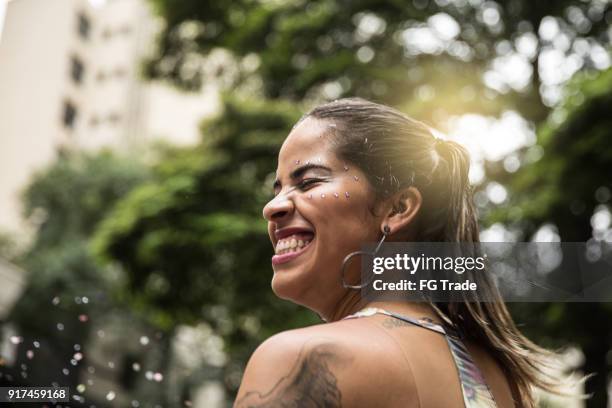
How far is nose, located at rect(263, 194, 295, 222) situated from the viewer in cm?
166

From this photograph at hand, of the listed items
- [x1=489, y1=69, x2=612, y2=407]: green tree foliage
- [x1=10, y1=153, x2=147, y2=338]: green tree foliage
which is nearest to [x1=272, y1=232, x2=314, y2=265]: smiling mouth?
[x1=489, y1=69, x2=612, y2=407]: green tree foliage

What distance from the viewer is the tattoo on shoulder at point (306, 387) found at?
1262mm

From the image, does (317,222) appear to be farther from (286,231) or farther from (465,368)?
(465,368)

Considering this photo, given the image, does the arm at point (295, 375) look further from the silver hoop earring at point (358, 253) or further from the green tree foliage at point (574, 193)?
the green tree foliage at point (574, 193)

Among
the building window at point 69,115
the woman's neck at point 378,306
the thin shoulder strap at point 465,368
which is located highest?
the building window at point 69,115

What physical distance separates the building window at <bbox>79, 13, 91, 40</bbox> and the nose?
3800 cm

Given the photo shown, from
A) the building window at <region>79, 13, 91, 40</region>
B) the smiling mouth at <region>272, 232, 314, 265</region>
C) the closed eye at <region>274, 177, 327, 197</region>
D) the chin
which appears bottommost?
the chin

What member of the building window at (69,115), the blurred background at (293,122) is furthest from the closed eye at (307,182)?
the building window at (69,115)

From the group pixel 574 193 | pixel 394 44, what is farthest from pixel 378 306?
pixel 394 44

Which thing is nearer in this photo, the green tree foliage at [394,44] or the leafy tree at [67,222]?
the green tree foliage at [394,44]

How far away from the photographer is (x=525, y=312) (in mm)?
10570

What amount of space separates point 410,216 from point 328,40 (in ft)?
39.9

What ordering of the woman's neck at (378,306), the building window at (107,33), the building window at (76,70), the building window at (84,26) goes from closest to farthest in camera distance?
the woman's neck at (378,306) → the building window at (76,70) → the building window at (84,26) → the building window at (107,33)

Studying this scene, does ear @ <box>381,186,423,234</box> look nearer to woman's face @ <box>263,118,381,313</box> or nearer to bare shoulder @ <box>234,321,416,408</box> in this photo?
woman's face @ <box>263,118,381,313</box>
